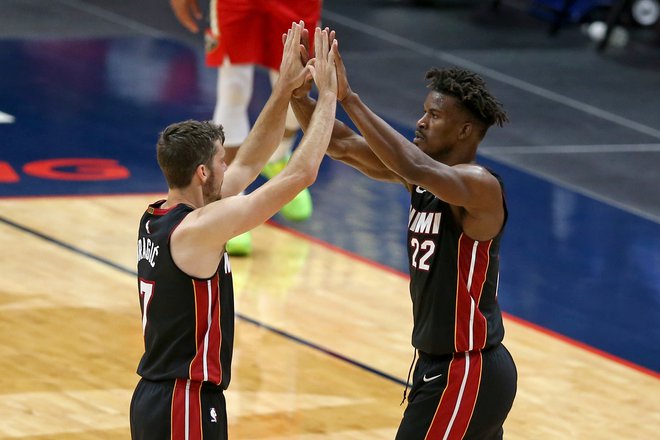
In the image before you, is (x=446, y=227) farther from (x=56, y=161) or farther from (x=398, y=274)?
(x=56, y=161)

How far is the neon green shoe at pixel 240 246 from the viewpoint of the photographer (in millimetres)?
7684

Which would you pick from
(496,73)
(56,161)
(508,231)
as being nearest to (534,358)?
(508,231)

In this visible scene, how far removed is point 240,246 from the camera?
772cm

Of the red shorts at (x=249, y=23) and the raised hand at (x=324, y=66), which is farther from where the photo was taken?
the red shorts at (x=249, y=23)

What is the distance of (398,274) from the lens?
7.73 metres

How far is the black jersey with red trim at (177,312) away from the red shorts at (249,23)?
3732 mm

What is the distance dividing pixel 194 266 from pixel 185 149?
0.35 metres

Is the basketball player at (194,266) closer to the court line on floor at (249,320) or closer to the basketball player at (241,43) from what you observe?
the court line on floor at (249,320)

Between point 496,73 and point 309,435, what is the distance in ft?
23.9

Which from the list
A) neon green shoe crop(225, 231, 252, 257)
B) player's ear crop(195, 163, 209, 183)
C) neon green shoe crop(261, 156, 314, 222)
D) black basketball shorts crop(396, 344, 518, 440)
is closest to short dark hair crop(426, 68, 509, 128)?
black basketball shorts crop(396, 344, 518, 440)

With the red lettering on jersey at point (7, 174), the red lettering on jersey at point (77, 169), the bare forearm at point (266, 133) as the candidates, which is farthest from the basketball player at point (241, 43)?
the bare forearm at point (266, 133)

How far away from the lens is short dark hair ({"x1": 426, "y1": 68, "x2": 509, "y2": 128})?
4586 mm

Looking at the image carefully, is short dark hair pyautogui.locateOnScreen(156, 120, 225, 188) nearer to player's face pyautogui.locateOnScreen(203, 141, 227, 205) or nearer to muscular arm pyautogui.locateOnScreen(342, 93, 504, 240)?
player's face pyautogui.locateOnScreen(203, 141, 227, 205)

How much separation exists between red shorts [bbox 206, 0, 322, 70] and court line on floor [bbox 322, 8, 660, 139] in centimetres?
416
